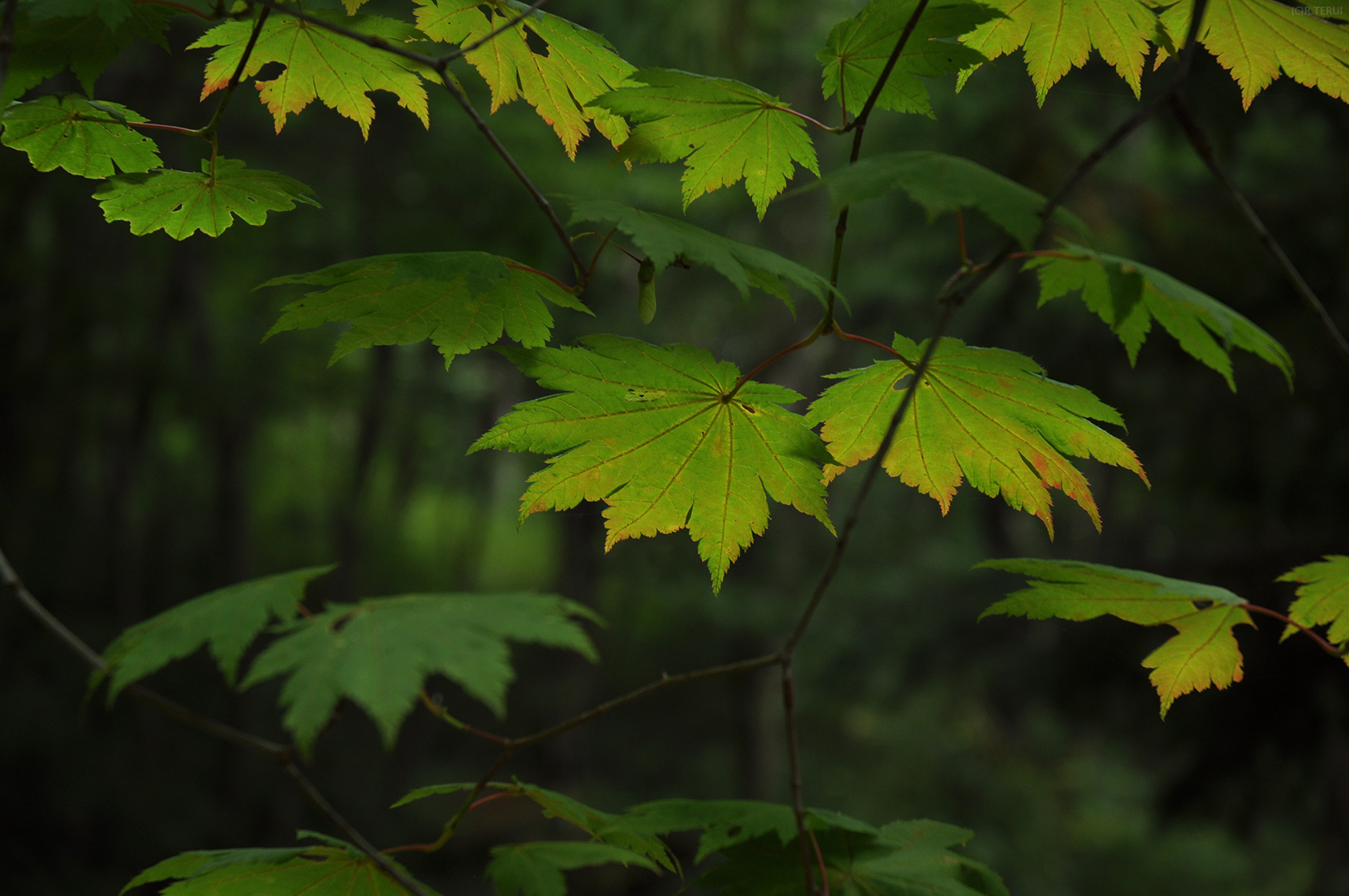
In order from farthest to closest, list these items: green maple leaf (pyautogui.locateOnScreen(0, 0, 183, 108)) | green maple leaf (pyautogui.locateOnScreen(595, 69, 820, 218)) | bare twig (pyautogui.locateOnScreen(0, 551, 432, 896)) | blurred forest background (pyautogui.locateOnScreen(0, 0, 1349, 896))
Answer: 1. blurred forest background (pyautogui.locateOnScreen(0, 0, 1349, 896))
2. green maple leaf (pyautogui.locateOnScreen(595, 69, 820, 218))
3. green maple leaf (pyautogui.locateOnScreen(0, 0, 183, 108))
4. bare twig (pyautogui.locateOnScreen(0, 551, 432, 896))

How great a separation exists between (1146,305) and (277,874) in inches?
45.8

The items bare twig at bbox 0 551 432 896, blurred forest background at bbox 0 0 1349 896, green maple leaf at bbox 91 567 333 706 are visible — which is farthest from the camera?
blurred forest background at bbox 0 0 1349 896

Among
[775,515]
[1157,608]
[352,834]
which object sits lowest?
[775,515]

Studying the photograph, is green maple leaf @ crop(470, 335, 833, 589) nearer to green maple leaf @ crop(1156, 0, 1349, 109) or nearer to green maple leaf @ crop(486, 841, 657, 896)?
green maple leaf @ crop(486, 841, 657, 896)

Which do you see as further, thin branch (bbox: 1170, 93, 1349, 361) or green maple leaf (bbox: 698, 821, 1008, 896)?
green maple leaf (bbox: 698, 821, 1008, 896)

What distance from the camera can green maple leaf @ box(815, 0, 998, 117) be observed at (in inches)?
37.6

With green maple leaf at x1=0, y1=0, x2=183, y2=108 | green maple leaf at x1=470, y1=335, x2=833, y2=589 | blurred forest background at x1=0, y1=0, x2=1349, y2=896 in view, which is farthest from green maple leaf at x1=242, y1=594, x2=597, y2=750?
blurred forest background at x1=0, y1=0, x2=1349, y2=896

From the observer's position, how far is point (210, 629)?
86 centimetres

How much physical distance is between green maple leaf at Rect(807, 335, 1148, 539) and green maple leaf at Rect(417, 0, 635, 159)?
Result: 0.48m

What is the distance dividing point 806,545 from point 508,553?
32.2 ft

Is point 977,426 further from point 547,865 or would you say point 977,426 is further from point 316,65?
point 316,65

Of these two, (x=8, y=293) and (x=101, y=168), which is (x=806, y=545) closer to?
(x=8, y=293)

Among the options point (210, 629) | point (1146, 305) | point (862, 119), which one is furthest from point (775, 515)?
point (210, 629)

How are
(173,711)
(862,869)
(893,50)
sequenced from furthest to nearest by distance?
(862,869), (893,50), (173,711)
